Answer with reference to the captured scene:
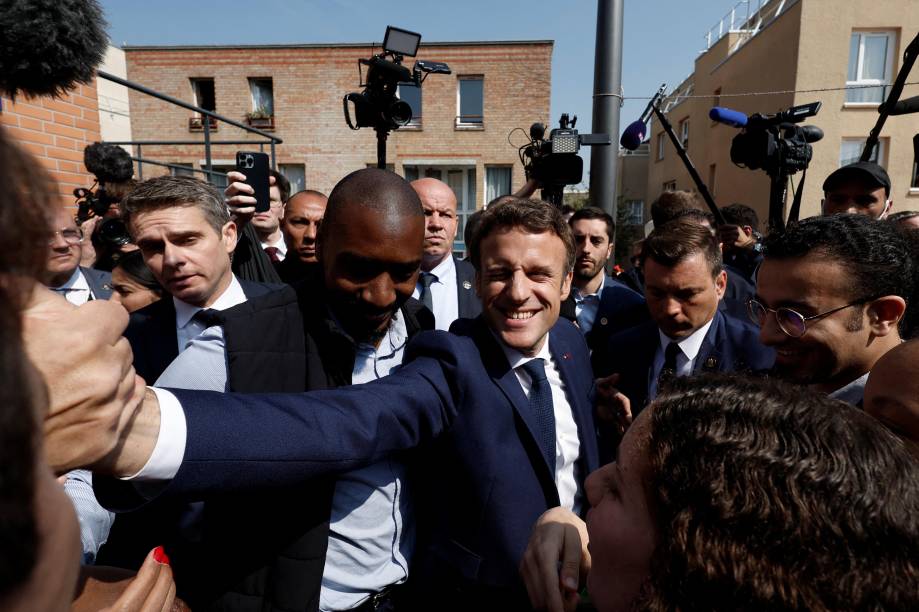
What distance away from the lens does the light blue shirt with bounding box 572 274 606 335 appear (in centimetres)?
404

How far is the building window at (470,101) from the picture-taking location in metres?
18.1

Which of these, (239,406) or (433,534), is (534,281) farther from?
(239,406)

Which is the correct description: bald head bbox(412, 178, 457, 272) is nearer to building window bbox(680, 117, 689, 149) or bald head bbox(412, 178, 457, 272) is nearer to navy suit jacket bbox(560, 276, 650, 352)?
navy suit jacket bbox(560, 276, 650, 352)

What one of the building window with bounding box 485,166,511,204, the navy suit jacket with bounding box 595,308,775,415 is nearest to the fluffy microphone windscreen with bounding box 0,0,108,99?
the navy suit jacket with bounding box 595,308,775,415

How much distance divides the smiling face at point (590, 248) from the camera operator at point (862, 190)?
60.0 inches

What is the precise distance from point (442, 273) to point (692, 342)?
1734 millimetres

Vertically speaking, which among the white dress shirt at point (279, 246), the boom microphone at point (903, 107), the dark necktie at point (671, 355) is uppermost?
the boom microphone at point (903, 107)

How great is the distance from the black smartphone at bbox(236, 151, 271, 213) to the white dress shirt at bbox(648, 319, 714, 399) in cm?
224

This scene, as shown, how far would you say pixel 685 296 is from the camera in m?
2.56

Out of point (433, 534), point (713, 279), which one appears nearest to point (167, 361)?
point (433, 534)

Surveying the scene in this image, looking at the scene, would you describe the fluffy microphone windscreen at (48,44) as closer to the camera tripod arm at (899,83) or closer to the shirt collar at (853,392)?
the shirt collar at (853,392)

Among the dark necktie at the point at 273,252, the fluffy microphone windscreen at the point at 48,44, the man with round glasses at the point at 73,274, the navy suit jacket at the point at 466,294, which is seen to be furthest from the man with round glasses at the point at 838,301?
the dark necktie at the point at 273,252

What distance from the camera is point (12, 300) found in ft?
1.17

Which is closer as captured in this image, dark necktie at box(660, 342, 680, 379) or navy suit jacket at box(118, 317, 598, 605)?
navy suit jacket at box(118, 317, 598, 605)
